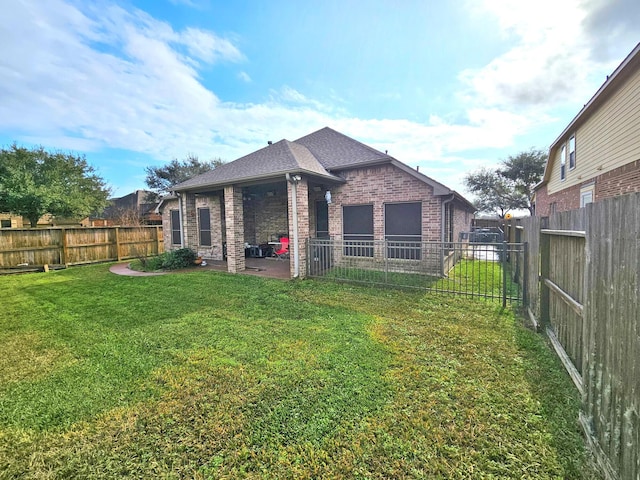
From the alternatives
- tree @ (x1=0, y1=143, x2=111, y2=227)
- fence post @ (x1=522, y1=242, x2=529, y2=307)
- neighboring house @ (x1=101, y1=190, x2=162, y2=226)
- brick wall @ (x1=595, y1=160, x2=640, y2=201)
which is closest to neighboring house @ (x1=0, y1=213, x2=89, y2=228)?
tree @ (x1=0, y1=143, x2=111, y2=227)

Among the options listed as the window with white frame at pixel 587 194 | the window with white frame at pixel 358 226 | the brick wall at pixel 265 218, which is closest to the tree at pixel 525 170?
the window with white frame at pixel 587 194

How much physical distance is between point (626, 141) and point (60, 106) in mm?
19976

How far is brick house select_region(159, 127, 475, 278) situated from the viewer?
8.44m

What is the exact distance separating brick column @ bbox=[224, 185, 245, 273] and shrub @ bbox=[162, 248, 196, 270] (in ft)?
9.19

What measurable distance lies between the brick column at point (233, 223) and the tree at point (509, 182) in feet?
99.7

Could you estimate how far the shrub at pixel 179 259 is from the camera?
35.4 feet

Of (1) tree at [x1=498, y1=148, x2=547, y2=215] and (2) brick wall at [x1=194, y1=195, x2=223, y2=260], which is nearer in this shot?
(2) brick wall at [x1=194, y1=195, x2=223, y2=260]

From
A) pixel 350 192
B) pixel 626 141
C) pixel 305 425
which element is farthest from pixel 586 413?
A: pixel 626 141

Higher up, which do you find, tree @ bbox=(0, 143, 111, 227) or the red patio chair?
tree @ bbox=(0, 143, 111, 227)

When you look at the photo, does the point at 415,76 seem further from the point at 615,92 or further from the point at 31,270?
the point at 31,270

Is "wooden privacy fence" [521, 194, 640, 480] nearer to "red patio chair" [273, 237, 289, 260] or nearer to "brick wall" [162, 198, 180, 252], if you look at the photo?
"red patio chair" [273, 237, 289, 260]

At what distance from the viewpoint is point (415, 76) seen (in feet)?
34.3

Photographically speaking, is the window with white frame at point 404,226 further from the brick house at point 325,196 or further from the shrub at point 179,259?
the shrub at point 179,259

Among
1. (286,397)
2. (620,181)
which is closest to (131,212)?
(286,397)
